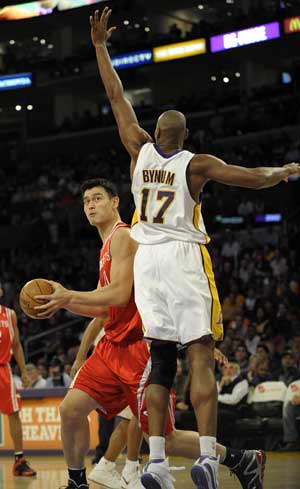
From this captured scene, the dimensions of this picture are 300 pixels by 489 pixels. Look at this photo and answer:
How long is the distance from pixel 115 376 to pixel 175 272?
48.2 inches

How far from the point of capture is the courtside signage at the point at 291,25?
25.1 m

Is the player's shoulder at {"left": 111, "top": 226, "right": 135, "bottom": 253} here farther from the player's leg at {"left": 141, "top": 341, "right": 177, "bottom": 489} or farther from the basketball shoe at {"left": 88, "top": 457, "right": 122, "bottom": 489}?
the basketball shoe at {"left": 88, "top": 457, "right": 122, "bottom": 489}

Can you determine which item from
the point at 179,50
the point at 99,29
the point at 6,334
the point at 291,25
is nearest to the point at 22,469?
the point at 6,334

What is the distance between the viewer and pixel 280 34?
83.6ft

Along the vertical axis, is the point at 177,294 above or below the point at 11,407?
above

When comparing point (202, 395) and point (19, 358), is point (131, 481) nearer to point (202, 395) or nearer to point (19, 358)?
point (202, 395)

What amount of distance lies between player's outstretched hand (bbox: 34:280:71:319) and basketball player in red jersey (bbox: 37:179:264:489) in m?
0.47

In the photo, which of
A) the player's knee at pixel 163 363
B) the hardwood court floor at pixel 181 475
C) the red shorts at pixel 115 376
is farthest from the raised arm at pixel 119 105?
the hardwood court floor at pixel 181 475

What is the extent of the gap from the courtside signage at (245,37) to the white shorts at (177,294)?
21.5 metres

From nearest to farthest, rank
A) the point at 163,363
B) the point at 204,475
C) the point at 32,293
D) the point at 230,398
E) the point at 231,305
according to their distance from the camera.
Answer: the point at 204,475 < the point at 32,293 < the point at 163,363 < the point at 230,398 < the point at 231,305

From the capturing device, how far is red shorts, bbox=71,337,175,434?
6066mm

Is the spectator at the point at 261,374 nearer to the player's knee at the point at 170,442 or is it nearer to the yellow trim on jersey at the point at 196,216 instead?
the player's knee at the point at 170,442

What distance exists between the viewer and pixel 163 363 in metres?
5.29

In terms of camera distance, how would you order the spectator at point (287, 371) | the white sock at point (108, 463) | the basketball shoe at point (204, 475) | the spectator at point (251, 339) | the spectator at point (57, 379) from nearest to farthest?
1. the basketball shoe at point (204, 475)
2. the white sock at point (108, 463)
3. the spectator at point (287, 371)
4. the spectator at point (57, 379)
5. the spectator at point (251, 339)
